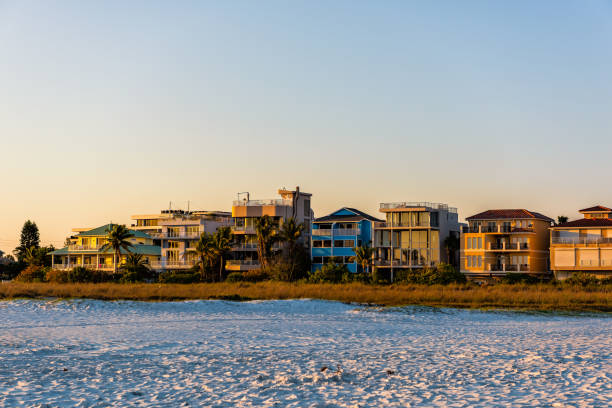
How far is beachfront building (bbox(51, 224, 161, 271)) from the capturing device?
96.6m

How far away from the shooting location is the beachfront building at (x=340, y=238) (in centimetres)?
8612

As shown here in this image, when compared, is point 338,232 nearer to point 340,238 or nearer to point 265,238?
point 340,238

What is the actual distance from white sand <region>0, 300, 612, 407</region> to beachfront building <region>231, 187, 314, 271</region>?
5451 centimetres

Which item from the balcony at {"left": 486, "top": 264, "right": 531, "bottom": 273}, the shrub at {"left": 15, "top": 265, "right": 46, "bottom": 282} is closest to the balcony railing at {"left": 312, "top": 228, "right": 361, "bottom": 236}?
the balcony at {"left": 486, "top": 264, "right": 531, "bottom": 273}

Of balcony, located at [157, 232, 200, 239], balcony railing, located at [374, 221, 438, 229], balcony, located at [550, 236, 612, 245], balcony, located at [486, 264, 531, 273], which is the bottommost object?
balcony, located at [486, 264, 531, 273]

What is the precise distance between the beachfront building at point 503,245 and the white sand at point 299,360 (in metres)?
43.0

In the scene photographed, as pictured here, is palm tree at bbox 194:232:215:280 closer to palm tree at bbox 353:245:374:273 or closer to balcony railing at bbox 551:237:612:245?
palm tree at bbox 353:245:374:273

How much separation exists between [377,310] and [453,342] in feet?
44.3

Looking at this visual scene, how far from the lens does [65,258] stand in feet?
330

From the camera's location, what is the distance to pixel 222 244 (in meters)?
83.4

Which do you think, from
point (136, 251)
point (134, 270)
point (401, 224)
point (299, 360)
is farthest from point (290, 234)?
point (299, 360)

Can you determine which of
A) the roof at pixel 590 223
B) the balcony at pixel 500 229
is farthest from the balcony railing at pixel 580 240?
the balcony at pixel 500 229

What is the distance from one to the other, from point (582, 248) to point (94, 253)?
5987 cm

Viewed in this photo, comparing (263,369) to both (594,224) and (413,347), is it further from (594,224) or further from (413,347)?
(594,224)
